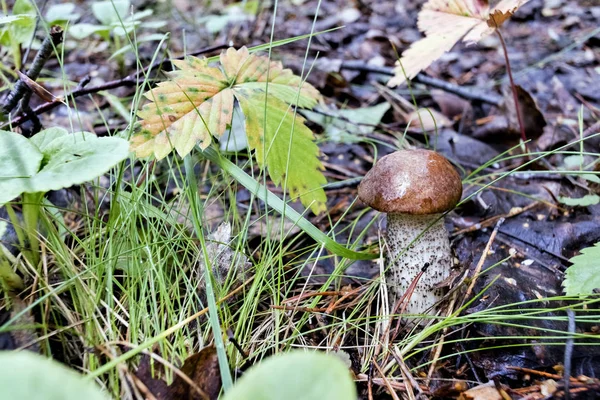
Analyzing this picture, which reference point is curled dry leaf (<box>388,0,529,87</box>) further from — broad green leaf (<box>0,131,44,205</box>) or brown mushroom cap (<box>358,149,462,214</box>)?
broad green leaf (<box>0,131,44,205</box>)

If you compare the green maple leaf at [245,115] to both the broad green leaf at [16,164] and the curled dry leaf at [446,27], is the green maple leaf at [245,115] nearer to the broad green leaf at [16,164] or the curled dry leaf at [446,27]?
the broad green leaf at [16,164]

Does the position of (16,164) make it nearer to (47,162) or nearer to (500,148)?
(47,162)

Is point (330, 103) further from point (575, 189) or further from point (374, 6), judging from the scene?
point (374, 6)

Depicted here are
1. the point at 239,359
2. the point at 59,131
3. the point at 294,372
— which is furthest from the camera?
the point at 59,131

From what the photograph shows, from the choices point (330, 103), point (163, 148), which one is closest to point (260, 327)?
point (163, 148)

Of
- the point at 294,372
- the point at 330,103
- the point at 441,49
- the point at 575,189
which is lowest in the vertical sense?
the point at 575,189

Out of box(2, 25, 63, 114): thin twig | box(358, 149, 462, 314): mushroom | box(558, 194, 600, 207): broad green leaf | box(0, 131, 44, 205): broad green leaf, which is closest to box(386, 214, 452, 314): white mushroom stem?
box(358, 149, 462, 314): mushroom

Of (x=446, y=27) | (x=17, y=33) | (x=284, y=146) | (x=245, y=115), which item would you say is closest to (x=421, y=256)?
(x=284, y=146)
